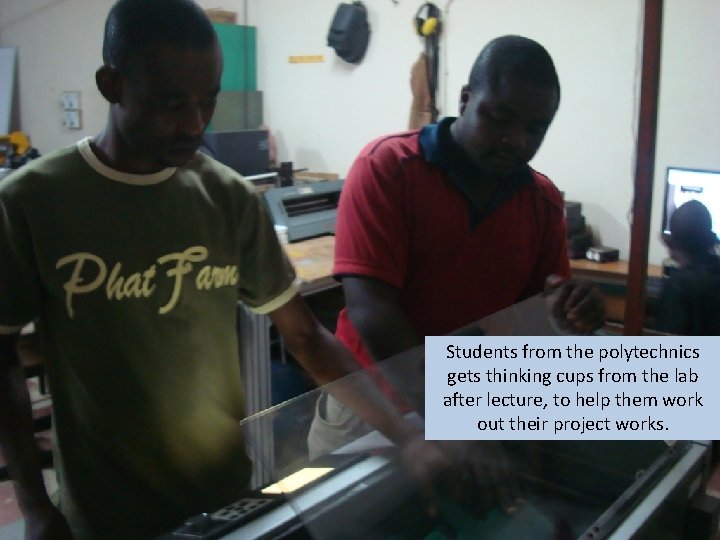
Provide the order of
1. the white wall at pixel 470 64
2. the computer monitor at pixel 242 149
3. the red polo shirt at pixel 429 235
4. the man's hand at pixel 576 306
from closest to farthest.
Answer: the man's hand at pixel 576 306 < the red polo shirt at pixel 429 235 < the white wall at pixel 470 64 < the computer monitor at pixel 242 149

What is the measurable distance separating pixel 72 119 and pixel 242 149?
7.56 feet

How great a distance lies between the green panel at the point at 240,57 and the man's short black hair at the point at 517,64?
339 centimetres

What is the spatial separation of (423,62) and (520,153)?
2.63 m

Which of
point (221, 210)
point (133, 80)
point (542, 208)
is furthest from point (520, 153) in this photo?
point (133, 80)

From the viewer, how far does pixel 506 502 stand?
0.87 m

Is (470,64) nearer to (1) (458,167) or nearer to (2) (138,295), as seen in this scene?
(1) (458,167)

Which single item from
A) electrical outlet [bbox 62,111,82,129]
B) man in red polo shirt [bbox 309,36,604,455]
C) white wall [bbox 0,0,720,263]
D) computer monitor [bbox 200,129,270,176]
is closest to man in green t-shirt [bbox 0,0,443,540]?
man in red polo shirt [bbox 309,36,604,455]

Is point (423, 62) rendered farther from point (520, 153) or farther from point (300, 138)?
point (520, 153)

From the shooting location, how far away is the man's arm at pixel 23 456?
76 cm

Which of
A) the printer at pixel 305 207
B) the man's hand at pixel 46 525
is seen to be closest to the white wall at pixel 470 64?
the printer at pixel 305 207

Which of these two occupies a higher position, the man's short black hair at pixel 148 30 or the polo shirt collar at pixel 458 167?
the man's short black hair at pixel 148 30

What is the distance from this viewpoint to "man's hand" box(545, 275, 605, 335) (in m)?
0.94

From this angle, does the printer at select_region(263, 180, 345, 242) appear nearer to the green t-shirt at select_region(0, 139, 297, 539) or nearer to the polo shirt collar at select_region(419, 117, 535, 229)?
the polo shirt collar at select_region(419, 117, 535, 229)

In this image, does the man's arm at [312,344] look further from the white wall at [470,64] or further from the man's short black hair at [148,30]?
the white wall at [470,64]
